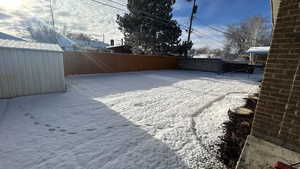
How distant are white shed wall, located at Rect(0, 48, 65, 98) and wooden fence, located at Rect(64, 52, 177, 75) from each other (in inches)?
186

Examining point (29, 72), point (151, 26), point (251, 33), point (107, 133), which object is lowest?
point (107, 133)

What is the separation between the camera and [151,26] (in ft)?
52.8

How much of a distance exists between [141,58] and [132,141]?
1199cm

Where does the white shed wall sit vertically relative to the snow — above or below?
above

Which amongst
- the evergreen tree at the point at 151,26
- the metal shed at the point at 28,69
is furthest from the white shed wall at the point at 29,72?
the evergreen tree at the point at 151,26

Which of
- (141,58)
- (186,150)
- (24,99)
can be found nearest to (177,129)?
(186,150)

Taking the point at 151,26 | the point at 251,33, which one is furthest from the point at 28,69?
the point at 251,33

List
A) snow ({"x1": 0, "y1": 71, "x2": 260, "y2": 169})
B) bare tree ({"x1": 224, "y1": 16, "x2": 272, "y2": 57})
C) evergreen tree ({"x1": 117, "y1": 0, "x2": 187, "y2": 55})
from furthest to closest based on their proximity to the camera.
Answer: bare tree ({"x1": 224, "y1": 16, "x2": 272, "y2": 57})
evergreen tree ({"x1": 117, "y1": 0, "x2": 187, "y2": 55})
snow ({"x1": 0, "y1": 71, "x2": 260, "y2": 169})

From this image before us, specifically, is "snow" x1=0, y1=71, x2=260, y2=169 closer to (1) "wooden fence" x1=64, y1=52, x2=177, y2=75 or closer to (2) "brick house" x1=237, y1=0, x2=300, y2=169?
(2) "brick house" x1=237, y1=0, x2=300, y2=169

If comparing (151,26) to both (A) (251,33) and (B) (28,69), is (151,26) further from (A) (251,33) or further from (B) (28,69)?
(A) (251,33)

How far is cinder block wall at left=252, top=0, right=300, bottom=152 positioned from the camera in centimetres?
163

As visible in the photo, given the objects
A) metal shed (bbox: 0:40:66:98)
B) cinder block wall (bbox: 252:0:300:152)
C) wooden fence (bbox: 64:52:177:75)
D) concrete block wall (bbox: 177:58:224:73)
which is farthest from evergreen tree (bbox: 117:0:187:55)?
cinder block wall (bbox: 252:0:300:152)

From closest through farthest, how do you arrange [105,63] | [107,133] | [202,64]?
1. [107,133]
2. [105,63]
3. [202,64]

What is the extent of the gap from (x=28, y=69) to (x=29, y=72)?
0.33 feet
